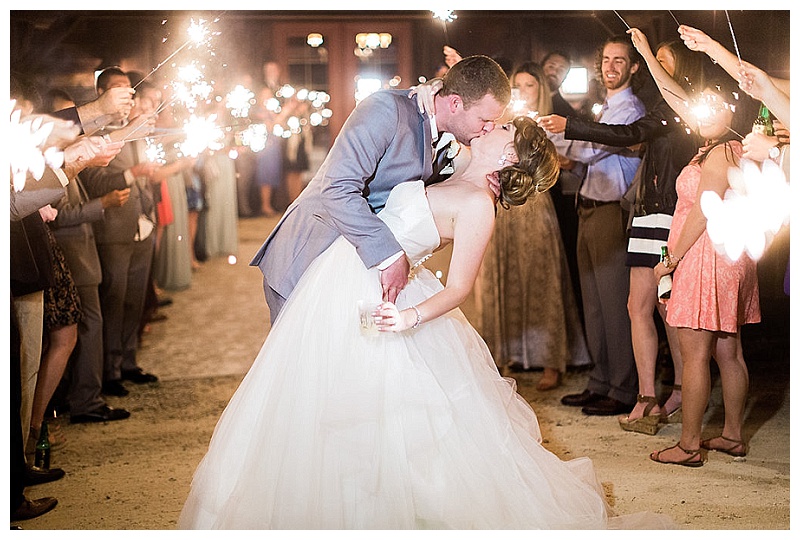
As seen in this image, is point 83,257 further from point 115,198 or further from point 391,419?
point 391,419

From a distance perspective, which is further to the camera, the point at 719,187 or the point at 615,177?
the point at 615,177

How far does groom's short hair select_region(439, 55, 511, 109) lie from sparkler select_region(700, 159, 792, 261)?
95cm

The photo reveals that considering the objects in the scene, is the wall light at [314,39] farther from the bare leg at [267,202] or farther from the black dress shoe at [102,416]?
the black dress shoe at [102,416]

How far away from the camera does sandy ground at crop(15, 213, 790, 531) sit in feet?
9.98

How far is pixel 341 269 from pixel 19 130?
123cm

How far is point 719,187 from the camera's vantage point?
322cm

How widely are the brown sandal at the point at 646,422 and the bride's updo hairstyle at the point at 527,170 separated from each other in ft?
4.91

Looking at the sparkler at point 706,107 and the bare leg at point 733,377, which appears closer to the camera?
the sparkler at point 706,107

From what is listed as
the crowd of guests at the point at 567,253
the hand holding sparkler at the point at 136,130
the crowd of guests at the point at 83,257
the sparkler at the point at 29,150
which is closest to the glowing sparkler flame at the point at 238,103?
the crowd of guests at the point at 83,257

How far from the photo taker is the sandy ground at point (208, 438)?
304cm

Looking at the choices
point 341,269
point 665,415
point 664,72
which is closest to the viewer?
point 341,269

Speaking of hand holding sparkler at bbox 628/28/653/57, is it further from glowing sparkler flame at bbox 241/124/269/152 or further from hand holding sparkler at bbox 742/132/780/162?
glowing sparkler flame at bbox 241/124/269/152
